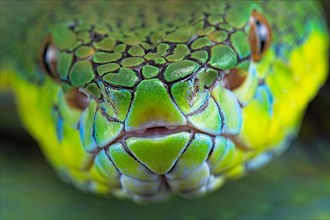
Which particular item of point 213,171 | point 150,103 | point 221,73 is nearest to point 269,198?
point 213,171

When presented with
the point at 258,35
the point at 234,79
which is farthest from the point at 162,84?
the point at 258,35

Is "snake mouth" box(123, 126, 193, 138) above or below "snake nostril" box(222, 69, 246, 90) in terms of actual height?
above

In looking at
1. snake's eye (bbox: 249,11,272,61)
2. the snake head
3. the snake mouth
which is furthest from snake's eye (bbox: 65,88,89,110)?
snake's eye (bbox: 249,11,272,61)

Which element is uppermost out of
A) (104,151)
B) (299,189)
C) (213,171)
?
(104,151)

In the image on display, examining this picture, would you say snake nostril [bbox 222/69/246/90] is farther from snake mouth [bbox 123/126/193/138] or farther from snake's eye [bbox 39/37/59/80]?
snake's eye [bbox 39/37/59/80]

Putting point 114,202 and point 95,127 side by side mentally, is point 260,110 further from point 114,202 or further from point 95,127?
point 114,202

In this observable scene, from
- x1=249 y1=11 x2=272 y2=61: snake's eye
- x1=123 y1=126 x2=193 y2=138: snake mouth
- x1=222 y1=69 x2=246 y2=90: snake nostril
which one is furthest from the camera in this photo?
x1=249 y1=11 x2=272 y2=61: snake's eye

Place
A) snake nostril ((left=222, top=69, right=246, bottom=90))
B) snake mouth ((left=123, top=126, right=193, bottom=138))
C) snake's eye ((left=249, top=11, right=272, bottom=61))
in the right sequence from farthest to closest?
snake's eye ((left=249, top=11, right=272, bottom=61)) < snake nostril ((left=222, top=69, right=246, bottom=90)) < snake mouth ((left=123, top=126, right=193, bottom=138))
